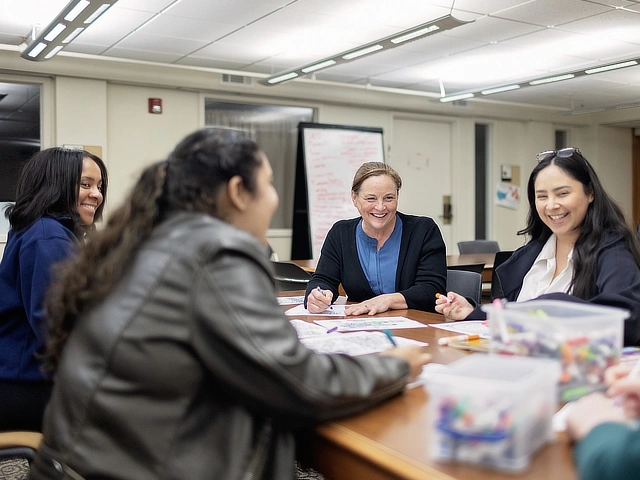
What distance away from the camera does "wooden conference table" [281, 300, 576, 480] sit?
926mm

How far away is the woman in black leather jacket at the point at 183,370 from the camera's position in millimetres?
1011

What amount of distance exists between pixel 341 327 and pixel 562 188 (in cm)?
84

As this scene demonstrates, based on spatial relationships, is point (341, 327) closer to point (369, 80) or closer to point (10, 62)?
point (10, 62)

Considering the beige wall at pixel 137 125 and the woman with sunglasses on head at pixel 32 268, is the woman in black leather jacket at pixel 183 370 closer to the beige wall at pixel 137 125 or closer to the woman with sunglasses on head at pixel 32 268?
the woman with sunglasses on head at pixel 32 268

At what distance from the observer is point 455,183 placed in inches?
A: 345

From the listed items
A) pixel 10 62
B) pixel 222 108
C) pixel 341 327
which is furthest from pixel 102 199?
pixel 222 108

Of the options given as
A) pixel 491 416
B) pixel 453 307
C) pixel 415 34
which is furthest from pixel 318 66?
pixel 491 416

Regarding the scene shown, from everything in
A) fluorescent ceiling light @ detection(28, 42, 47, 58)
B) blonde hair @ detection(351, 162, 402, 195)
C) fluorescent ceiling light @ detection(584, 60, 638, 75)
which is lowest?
blonde hair @ detection(351, 162, 402, 195)

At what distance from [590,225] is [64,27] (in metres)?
3.76

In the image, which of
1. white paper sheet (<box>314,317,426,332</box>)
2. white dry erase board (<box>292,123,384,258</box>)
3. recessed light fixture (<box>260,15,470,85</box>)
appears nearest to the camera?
white paper sheet (<box>314,317,426,332</box>)

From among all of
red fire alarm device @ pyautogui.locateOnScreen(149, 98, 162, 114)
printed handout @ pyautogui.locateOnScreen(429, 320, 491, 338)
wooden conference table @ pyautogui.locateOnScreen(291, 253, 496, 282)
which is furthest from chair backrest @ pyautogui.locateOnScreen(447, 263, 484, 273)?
red fire alarm device @ pyautogui.locateOnScreen(149, 98, 162, 114)

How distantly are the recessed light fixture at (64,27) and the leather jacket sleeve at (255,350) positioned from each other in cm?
338

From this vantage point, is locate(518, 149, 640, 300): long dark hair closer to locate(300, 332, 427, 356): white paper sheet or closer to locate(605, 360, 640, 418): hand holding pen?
locate(300, 332, 427, 356): white paper sheet

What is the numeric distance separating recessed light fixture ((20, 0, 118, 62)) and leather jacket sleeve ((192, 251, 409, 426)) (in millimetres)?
3378
